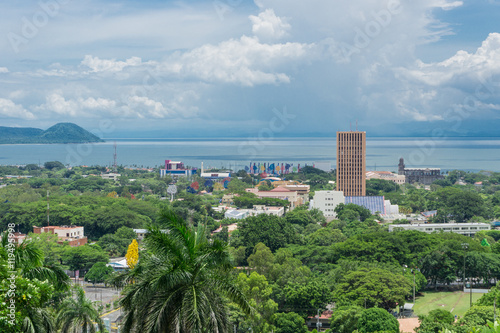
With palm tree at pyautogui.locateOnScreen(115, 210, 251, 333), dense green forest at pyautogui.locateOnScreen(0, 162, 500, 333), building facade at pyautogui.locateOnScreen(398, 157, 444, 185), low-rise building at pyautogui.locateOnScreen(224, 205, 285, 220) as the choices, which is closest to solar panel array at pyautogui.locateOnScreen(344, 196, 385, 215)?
dense green forest at pyautogui.locateOnScreen(0, 162, 500, 333)

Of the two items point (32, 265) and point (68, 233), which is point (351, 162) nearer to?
point (68, 233)

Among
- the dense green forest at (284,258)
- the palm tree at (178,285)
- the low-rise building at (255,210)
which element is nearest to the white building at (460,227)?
the dense green forest at (284,258)

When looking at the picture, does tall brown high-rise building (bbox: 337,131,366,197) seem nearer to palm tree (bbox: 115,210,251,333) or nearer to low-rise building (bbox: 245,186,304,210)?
low-rise building (bbox: 245,186,304,210)

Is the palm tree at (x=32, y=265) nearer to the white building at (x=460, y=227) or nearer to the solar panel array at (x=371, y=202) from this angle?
the white building at (x=460, y=227)

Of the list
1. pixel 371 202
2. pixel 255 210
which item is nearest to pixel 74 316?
pixel 255 210

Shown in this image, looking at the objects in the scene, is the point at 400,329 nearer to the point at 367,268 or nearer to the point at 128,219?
the point at 367,268

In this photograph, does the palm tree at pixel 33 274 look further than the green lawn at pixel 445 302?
No

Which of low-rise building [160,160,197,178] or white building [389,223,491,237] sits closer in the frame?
white building [389,223,491,237]
